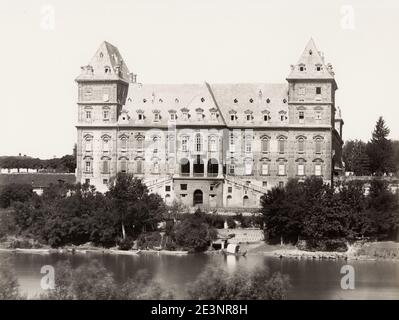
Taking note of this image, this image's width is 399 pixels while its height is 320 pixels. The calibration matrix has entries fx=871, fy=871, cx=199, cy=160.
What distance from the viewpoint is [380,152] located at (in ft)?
316

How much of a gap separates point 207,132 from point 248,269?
26.8m

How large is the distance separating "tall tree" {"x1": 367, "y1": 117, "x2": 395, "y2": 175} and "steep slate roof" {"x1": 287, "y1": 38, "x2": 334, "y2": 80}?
21.3 metres

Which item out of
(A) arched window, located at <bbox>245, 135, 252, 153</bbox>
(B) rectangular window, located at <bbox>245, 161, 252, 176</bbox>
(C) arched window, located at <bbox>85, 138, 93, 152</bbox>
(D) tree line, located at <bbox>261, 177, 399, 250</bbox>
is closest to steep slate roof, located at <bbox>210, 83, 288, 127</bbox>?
(A) arched window, located at <bbox>245, 135, 252, 153</bbox>

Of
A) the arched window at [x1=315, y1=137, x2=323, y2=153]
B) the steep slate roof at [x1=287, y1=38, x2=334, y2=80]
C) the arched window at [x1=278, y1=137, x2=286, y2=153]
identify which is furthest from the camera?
the arched window at [x1=278, y1=137, x2=286, y2=153]

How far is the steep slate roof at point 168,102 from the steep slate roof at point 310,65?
7.91m

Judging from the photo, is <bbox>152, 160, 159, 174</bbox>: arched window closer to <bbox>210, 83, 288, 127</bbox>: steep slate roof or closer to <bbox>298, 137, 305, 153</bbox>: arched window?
<bbox>210, 83, 288, 127</bbox>: steep slate roof

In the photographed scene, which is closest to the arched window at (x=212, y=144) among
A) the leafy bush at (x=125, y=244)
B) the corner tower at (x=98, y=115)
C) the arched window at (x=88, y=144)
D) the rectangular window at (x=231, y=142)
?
the rectangular window at (x=231, y=142)

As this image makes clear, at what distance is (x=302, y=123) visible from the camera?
255ft

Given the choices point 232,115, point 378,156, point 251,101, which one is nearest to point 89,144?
point 232,115

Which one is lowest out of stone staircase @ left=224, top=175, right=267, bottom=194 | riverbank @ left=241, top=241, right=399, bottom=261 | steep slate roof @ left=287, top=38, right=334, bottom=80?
riverbank @ left=241, top=241, right=399, bottom=261

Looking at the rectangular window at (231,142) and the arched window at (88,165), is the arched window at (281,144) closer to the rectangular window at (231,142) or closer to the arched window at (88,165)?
the rectangular window at (231,142)

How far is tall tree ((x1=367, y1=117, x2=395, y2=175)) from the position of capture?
9519 cm

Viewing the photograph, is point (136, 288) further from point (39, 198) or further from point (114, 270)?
point (39, 198)

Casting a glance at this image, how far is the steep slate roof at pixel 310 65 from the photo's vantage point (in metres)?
76.4
